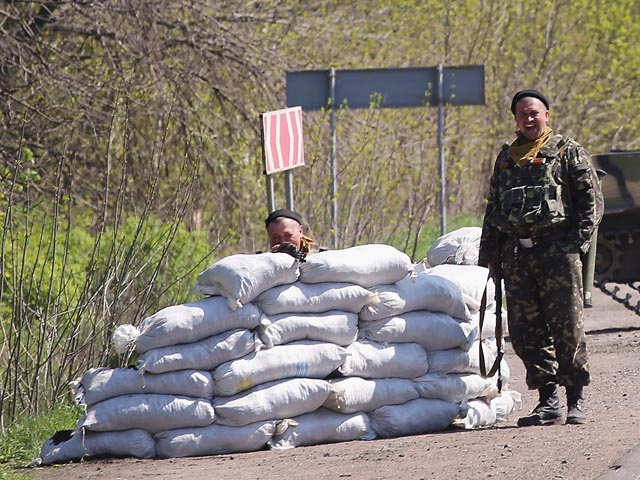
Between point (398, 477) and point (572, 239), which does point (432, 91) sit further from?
point (398, 477)

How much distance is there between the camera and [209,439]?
7922mm

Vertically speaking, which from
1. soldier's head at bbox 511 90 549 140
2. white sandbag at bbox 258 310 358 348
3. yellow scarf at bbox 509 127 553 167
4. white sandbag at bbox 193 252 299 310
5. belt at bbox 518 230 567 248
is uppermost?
soldier's head at bbox 511 90 549 140

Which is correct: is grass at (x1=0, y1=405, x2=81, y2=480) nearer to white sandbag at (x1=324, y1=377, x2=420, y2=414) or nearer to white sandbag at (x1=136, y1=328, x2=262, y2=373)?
white sandbag at (x1=136, y1=328, x2=262, y2=373)

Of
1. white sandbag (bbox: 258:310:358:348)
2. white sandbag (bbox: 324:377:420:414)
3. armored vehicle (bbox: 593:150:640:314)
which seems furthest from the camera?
armored vehicle (bbox: 593:150:640:314)

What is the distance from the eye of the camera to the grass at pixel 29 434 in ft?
27.4

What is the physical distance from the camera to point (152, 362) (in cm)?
783

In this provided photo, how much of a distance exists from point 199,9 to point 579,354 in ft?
30.2

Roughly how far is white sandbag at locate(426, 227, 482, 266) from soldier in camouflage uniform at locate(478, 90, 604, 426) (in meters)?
1.07

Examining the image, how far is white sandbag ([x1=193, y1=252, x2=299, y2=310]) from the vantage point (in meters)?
7.95

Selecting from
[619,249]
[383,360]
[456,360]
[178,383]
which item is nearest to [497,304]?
[456,360]

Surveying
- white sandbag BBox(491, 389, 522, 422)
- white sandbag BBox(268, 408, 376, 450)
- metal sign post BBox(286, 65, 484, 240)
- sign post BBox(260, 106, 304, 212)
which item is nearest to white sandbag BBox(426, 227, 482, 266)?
white sandbag BBox(491, 389, 522, 422)

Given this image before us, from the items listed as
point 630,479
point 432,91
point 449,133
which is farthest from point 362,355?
point 449,133

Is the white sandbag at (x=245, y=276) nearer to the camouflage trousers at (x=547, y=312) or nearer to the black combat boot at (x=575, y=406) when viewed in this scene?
the camouflage trousers at (x=547, y=312)

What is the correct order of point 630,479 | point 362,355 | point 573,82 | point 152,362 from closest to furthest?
point 630,479 → point 152,362 → point 362,355 → point 573,82
